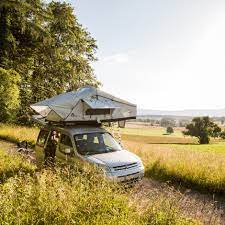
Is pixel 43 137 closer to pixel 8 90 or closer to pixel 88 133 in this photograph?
pixel 88 133

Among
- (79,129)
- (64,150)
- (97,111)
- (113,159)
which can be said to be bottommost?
(113,159)

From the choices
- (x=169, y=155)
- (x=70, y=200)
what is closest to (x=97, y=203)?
(x=70, y=200)

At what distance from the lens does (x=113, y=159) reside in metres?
10.2

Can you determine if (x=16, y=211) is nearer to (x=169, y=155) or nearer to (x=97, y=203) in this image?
(x=97, y=203)

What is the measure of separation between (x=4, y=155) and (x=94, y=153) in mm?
4472

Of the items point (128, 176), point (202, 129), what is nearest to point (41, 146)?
point (128, 176)

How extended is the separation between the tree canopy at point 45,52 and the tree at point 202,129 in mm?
68143

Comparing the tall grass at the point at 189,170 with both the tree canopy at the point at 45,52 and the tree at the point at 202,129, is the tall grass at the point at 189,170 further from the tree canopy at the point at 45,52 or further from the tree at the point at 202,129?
the tree at the point at 202,129

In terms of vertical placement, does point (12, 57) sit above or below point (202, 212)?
above

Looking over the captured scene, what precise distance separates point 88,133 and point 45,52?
26.3m

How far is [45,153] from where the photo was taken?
12.4 metres

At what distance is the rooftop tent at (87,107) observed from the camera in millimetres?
11602

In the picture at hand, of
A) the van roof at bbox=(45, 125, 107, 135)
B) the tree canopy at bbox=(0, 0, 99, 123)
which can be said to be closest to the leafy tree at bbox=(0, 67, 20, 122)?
the tree canopy at bbox=(0, 0, 99, 123)

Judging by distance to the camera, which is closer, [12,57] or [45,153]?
[45,153]
